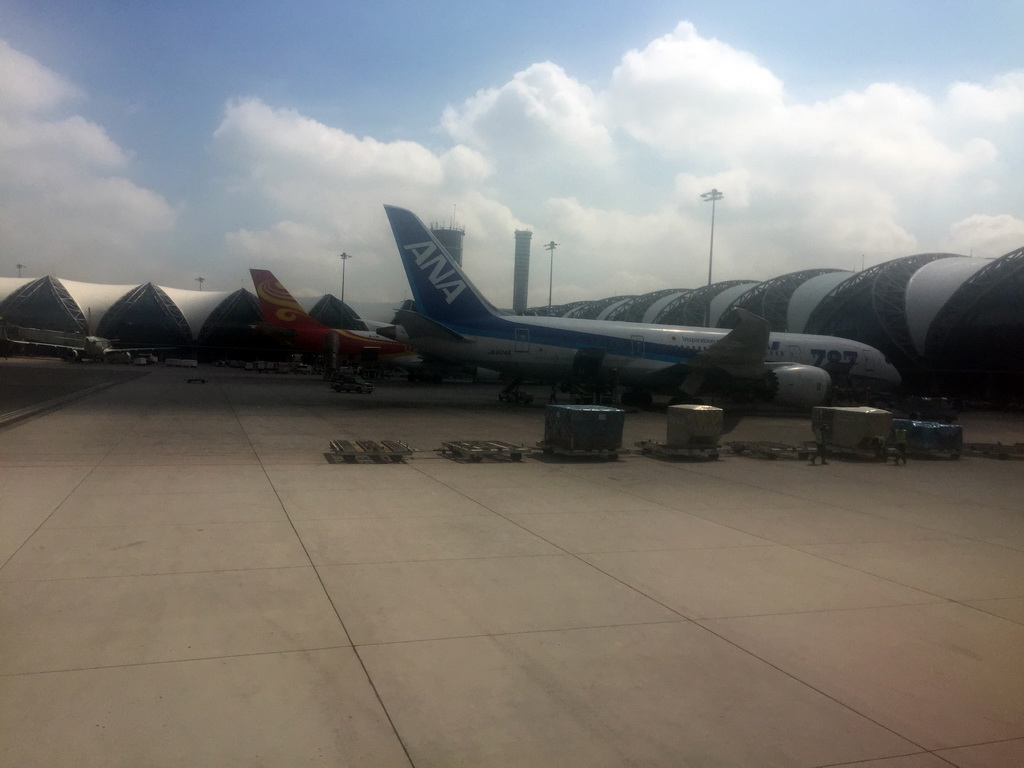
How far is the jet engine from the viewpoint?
2842cm

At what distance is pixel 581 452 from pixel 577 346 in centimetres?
1450

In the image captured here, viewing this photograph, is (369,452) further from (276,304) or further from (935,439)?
(276,304)

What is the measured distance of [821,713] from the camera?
179 inches

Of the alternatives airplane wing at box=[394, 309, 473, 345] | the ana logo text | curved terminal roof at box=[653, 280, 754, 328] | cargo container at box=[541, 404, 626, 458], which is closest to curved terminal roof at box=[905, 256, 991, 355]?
curved terminal roof at box=[653, 280, 754, 328]

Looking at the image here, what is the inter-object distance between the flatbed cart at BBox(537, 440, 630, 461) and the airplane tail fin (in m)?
42.7

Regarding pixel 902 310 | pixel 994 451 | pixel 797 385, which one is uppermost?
pixel 902 310

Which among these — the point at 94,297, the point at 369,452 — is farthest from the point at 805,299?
the point at 94,297

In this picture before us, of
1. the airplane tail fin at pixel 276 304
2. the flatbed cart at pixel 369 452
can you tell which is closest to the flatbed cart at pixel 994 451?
the flatbed cart at pixel 369 452

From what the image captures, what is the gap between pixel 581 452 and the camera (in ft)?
52.2

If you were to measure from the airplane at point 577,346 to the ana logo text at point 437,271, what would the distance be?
0.04 meters

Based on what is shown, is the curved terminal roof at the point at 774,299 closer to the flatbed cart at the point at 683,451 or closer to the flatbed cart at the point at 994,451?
the flatbed cart at the point at 994,451

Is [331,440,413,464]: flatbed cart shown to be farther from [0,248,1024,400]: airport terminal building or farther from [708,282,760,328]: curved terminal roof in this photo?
[708,282,760,328]: curved terminal roof

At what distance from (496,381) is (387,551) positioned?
48192 mm

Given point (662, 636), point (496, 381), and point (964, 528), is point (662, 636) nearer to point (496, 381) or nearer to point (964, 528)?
point (964, 528)
